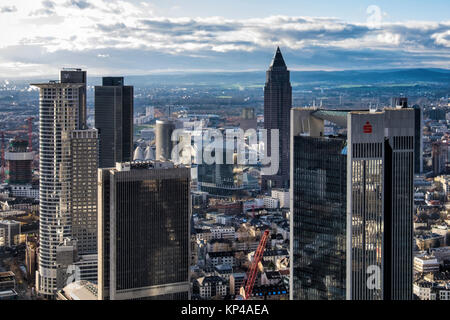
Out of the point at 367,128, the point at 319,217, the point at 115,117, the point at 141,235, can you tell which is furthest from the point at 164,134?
the point at 367,128

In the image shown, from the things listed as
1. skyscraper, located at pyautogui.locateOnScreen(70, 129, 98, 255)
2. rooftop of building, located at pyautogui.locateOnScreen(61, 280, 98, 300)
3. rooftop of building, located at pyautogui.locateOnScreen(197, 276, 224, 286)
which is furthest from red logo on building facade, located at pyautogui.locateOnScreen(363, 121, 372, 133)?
skyscraper, located at pyautogui.locateOnScreen(70, 129, 98, 255)

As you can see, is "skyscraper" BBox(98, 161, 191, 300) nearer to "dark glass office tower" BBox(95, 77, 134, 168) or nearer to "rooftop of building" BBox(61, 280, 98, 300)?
"rooftop of building" BBox(61, 280, 98, 300)

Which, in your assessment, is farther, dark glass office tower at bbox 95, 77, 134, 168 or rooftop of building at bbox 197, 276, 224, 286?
dark glass office tower at bbox 95, 77, 134, 168

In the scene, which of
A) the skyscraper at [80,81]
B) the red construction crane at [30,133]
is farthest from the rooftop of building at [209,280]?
the red construction crane at [30,133]

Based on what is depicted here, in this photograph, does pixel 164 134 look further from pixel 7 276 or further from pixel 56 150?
pixel 7 276

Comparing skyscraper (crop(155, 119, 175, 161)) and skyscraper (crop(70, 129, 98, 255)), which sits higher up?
skyscraper (crop(155, 119, 175, 161))
